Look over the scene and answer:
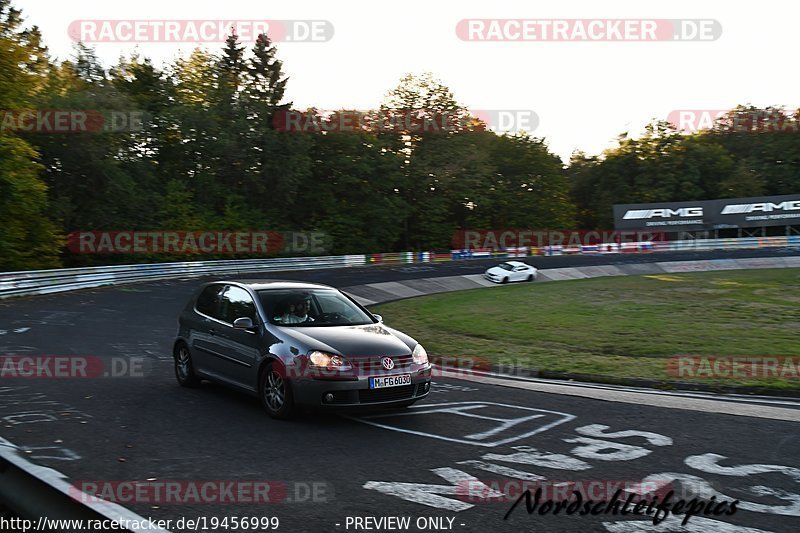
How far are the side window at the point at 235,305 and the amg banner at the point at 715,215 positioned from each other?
6086 centimetres

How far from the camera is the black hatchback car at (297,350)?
8117 mm

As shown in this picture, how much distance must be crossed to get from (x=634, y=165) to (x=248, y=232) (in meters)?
51.4

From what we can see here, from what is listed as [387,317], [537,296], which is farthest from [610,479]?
[537,296]

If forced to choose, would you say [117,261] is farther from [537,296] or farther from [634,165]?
[634,165]

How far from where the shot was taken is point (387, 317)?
24547 mm

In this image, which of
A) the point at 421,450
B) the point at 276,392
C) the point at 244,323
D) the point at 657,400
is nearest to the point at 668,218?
the point at 657,400

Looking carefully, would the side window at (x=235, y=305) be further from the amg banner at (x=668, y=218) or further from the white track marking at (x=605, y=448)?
the amg banner at (x=668, y=218)

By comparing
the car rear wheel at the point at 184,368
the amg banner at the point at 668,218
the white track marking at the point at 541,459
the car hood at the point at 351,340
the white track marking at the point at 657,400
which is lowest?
the white track marking at the point at 657,400

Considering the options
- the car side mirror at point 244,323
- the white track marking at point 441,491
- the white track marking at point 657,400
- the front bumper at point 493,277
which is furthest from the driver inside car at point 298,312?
the front bumper at point 493,277

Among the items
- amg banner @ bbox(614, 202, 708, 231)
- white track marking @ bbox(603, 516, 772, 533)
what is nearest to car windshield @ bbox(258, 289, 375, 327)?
white track marking @ bbox(603, 516, 772, 533)

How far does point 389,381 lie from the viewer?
8.27 meters

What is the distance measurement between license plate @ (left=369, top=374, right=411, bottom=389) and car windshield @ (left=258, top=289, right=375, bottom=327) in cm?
126

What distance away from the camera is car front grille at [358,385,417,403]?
320 inches

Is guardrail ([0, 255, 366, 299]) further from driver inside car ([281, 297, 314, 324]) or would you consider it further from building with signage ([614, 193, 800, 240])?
building with signage ([614, 193, 800, 240])
